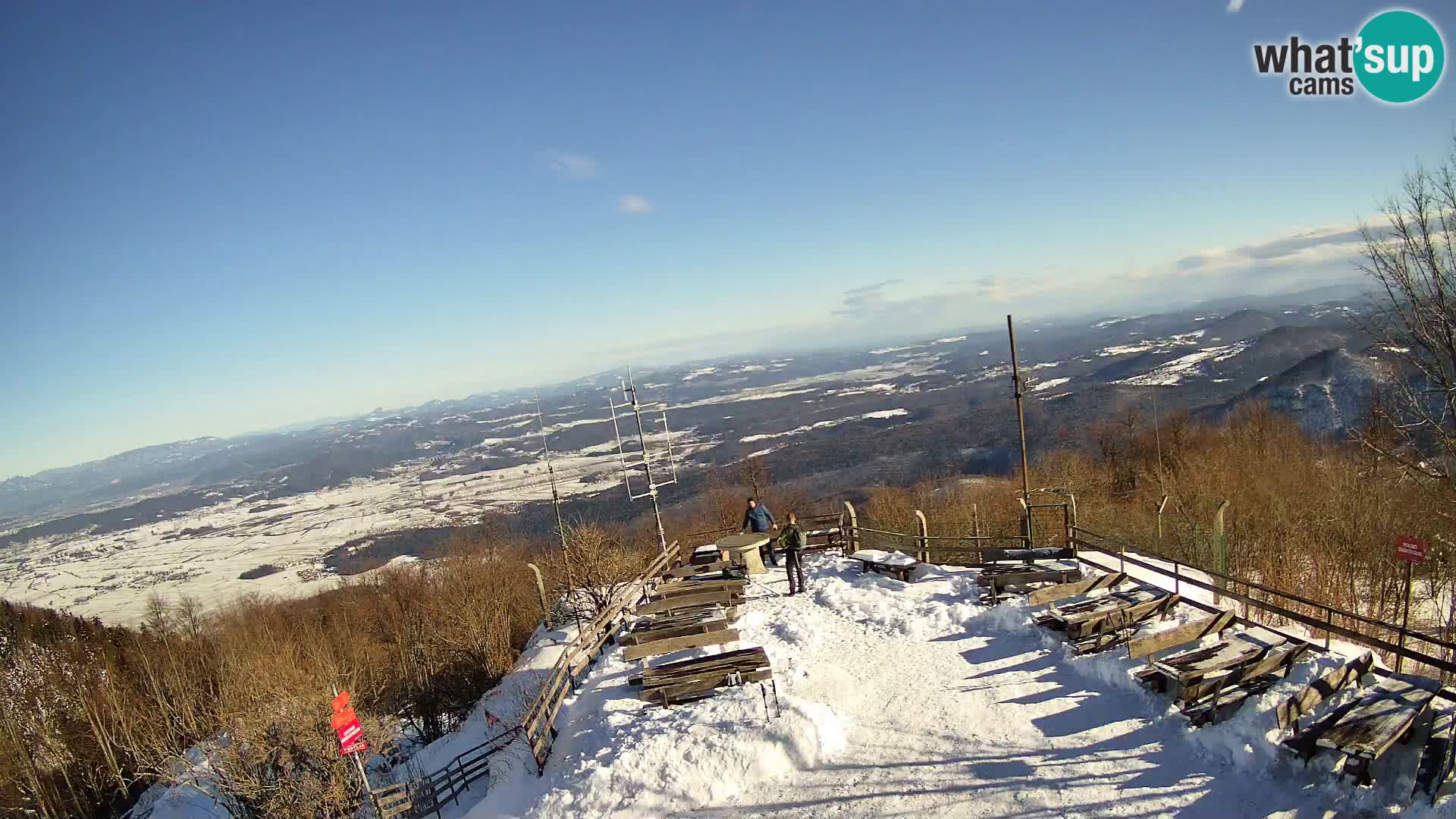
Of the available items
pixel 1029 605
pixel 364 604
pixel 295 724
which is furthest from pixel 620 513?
pixel 1029 605

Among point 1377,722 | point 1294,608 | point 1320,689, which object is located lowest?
point 1294,608

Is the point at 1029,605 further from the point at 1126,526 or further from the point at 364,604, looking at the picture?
the point at 364,604

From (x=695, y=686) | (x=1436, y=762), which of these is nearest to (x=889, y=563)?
(x=695, y=686)

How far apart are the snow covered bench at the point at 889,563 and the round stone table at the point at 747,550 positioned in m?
2.88

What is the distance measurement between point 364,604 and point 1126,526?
171ft

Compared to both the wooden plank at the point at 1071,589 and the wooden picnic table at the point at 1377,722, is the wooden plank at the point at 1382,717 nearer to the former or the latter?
the wooden picnic table at the point at 1377,722

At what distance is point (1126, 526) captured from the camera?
3419 centimetres

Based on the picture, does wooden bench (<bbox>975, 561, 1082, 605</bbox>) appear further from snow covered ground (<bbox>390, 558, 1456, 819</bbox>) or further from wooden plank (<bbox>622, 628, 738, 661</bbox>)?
wooden plank (<bbox>622, 628, 738, 661</bbox>)

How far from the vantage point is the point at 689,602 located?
15984 millimetres

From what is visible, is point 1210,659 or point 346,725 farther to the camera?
point 346,725

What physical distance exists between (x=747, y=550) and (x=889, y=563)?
4169 millimetres

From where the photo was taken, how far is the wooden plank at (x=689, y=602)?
15.9 meters

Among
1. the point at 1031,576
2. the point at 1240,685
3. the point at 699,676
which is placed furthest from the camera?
the point at 1031,576

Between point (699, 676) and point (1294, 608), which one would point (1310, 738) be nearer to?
point (699, 676)
